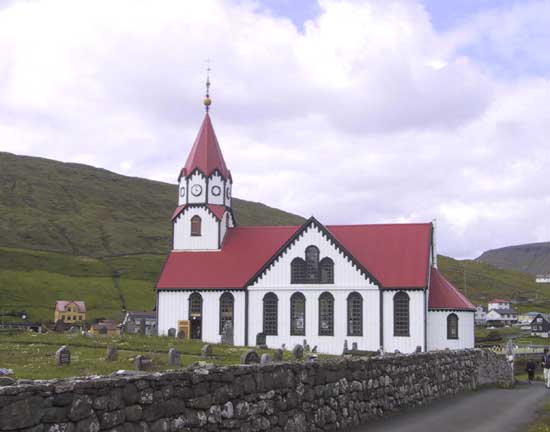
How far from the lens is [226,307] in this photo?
55.6 m

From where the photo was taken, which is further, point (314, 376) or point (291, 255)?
point (291, 255)

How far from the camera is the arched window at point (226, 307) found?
182 ft

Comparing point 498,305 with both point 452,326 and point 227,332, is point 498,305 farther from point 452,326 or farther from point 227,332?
point 227,332

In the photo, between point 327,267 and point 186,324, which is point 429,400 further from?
point 186,324

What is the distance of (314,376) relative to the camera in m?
14.0

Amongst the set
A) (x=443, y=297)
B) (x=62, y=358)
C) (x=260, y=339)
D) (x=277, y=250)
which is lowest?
(x=260, y=339)

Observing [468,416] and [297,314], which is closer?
[468,416]

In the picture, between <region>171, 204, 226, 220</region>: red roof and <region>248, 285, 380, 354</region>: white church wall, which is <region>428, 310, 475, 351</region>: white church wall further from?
<region>171, 204, 226, 220</region>: red roof

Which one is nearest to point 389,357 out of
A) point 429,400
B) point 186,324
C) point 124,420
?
point 429,400

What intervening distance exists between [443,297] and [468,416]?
117 ft

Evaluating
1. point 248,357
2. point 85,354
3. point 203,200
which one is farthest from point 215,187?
point 248,357

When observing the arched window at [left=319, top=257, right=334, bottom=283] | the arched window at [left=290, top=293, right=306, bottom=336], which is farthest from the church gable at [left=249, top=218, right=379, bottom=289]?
the arched window at [left=290, top=293, right=306, bottom=336]

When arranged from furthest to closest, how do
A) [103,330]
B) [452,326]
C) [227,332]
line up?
[103,330] < [227,332] < [452,326]

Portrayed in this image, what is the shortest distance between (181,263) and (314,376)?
152 feet
